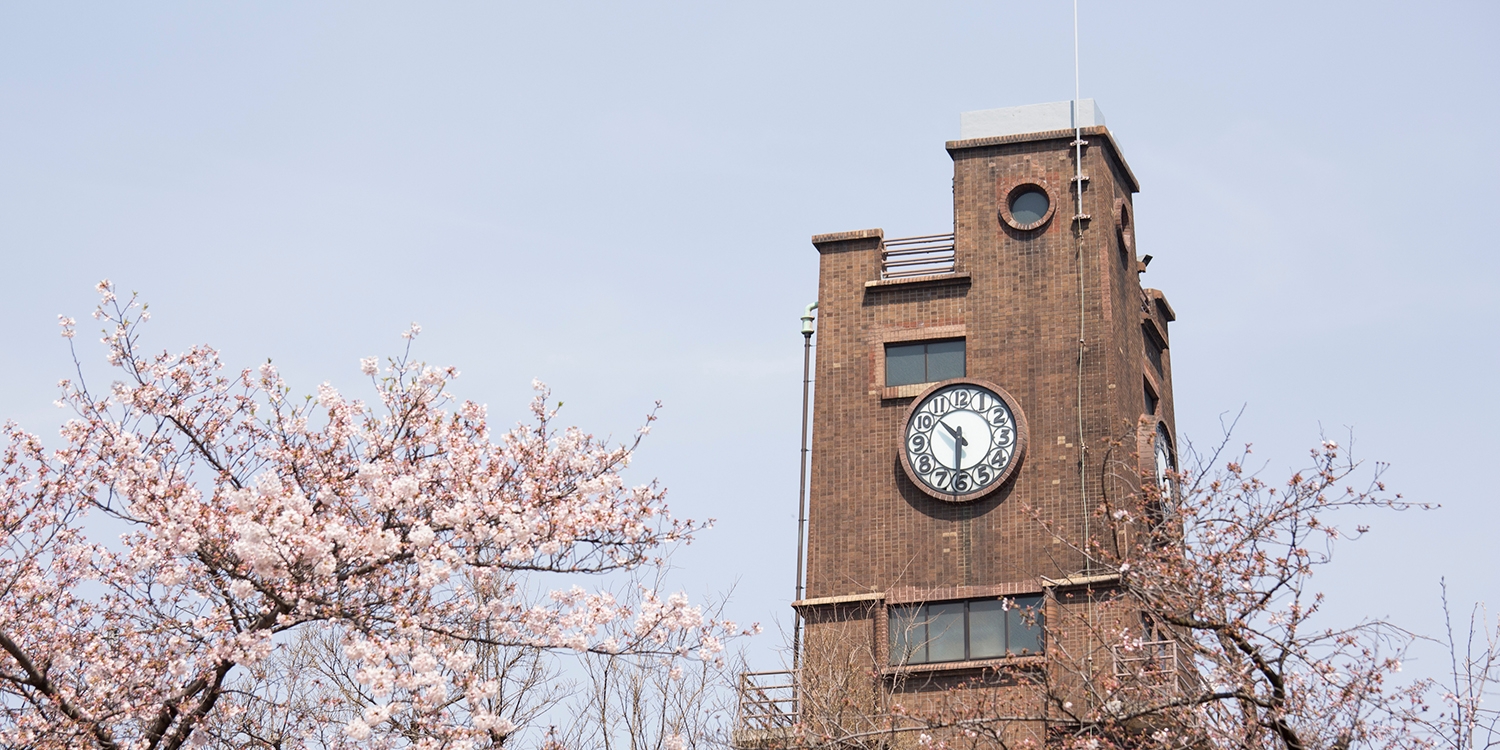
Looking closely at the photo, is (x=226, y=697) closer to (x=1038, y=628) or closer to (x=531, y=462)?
(x=531, y=462)

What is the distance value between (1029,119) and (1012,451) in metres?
7.54

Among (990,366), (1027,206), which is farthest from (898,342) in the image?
(1027,206)

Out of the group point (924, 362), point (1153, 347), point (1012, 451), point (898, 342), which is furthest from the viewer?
point (1153, 347)

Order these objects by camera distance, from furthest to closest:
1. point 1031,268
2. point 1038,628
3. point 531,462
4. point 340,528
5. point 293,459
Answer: point 1031,268 < point 1038,628 < point 531,462 < point 293,459 < point 340,528

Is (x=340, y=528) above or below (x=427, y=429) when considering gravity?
below

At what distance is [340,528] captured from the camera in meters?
17.5

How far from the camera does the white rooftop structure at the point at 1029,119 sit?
1465 inches

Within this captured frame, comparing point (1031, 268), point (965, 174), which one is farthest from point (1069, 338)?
point (965, 174)

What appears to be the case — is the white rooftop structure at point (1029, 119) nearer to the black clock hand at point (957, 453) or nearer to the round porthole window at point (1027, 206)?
the round porthole window at point (1027, 206)

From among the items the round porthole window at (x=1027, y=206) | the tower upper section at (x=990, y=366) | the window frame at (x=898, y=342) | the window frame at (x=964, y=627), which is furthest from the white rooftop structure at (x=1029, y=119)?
the window frame at (x=964, y=627)

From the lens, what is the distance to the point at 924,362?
118 feet

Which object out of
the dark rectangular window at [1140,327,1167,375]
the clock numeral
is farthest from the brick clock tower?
the dark rectangular window at [1140,327,1167,375]

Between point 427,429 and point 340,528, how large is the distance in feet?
8.95

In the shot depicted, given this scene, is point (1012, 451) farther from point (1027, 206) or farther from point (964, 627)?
point (1027, 206)
